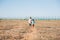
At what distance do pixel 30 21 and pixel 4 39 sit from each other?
9.99 meters

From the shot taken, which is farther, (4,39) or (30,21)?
(30,21)

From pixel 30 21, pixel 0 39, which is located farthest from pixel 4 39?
pixel 30 21

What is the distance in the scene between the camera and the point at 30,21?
22234 millimetres

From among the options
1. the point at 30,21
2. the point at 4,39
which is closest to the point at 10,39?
the point at 4,39

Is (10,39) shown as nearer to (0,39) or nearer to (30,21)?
(0,39)

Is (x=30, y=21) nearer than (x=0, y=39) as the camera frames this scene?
No

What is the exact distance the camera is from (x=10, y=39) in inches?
498

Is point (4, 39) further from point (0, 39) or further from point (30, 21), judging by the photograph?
point (30, 21)

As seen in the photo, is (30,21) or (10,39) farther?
(30,21)

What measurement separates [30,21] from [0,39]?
10.1 m

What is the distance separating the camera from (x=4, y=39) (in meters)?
12.5

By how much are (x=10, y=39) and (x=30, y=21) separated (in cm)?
980

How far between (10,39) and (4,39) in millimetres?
461
